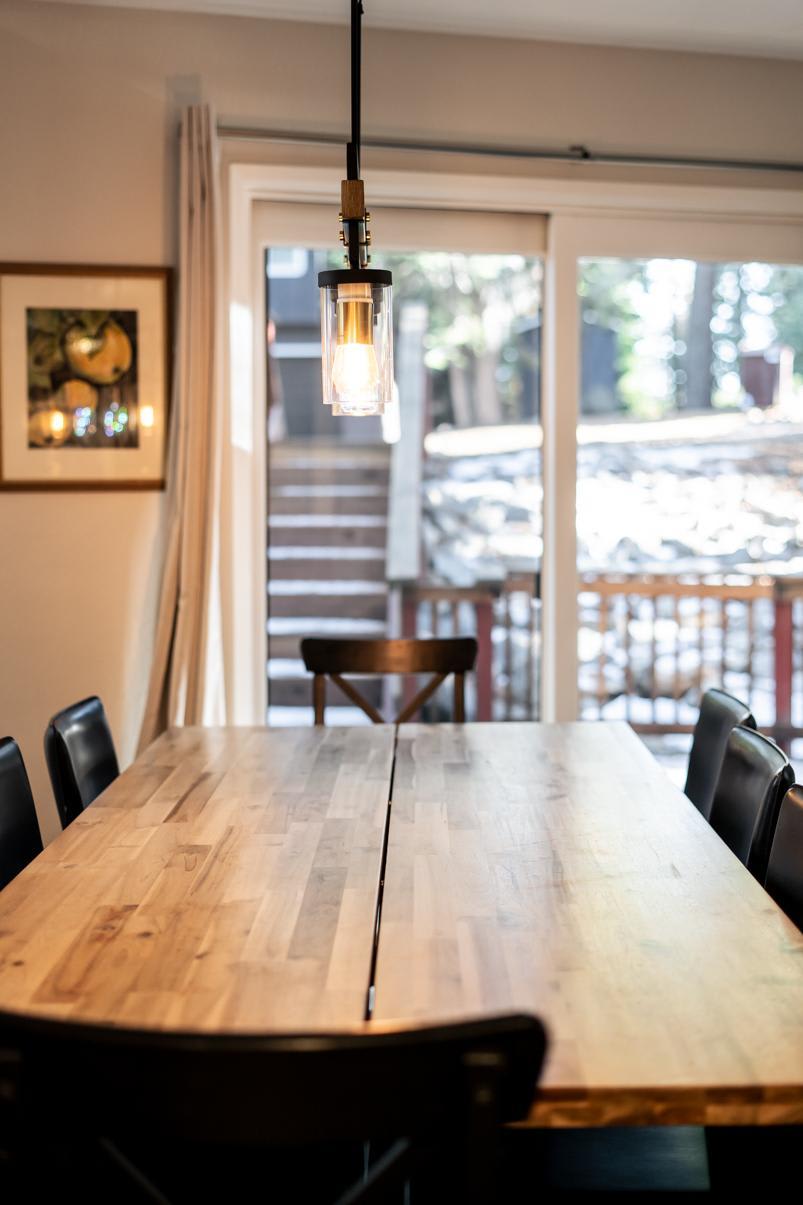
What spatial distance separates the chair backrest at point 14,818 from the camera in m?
2.11

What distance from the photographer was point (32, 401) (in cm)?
366

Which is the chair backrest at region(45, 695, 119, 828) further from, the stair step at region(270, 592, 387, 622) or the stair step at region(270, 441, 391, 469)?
the stair step at region(270, 441, 391, 469)

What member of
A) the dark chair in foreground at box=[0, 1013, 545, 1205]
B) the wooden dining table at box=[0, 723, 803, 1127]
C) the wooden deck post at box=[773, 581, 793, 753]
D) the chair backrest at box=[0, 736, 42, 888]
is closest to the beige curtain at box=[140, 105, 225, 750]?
the wooden dining table at box=[0, 723, 803, 1127]

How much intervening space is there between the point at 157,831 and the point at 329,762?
58 centimetres

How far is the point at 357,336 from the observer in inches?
81.4

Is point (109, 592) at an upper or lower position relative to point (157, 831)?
upper

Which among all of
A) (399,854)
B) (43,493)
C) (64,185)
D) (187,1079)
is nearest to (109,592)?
(43,493)

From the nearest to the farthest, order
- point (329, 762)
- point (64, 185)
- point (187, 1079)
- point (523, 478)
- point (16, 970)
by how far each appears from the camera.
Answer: point (187, 1079) < point (16, 970) < point (329, 762) < point (64, 185) < point (523, 478)

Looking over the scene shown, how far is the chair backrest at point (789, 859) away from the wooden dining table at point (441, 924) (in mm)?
75

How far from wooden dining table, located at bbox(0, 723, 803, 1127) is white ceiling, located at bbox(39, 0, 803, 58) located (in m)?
2.30

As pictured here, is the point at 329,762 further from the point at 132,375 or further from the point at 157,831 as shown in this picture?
the point at 132,375

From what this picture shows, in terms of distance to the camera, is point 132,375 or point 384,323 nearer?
point 384,323

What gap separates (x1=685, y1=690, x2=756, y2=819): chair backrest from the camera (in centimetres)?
256

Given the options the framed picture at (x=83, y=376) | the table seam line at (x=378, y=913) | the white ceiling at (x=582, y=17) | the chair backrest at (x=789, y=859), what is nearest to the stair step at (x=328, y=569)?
the framed picture at (x=83, y=376)
